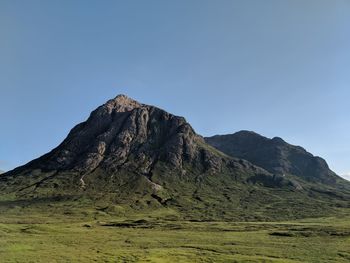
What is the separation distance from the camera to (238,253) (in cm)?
12600

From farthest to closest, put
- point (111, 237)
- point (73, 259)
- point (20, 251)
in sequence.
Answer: point (111, 237) → point (20, 251) → point (73, 259)

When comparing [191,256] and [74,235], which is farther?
[74,235]

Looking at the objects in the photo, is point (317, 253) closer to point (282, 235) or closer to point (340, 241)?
point (340, 241)

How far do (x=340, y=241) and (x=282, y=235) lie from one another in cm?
2569

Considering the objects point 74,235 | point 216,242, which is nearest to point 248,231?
point 216,242

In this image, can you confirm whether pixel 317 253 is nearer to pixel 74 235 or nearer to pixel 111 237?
pixel 111 237

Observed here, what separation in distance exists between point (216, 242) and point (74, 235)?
56179 millimetres

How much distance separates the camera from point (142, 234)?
183125mm

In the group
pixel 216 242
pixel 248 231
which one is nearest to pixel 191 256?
pixel 216 242

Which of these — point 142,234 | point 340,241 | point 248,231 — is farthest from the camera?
point 248,231

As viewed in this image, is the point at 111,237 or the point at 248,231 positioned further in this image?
the point at 248,231

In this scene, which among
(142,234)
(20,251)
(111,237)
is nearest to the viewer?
(20,251)

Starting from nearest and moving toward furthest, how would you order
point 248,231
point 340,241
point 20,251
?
1. point 20,251
2. point 340,241
3. point 248,231

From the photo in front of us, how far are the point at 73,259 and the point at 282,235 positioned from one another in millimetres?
93529
